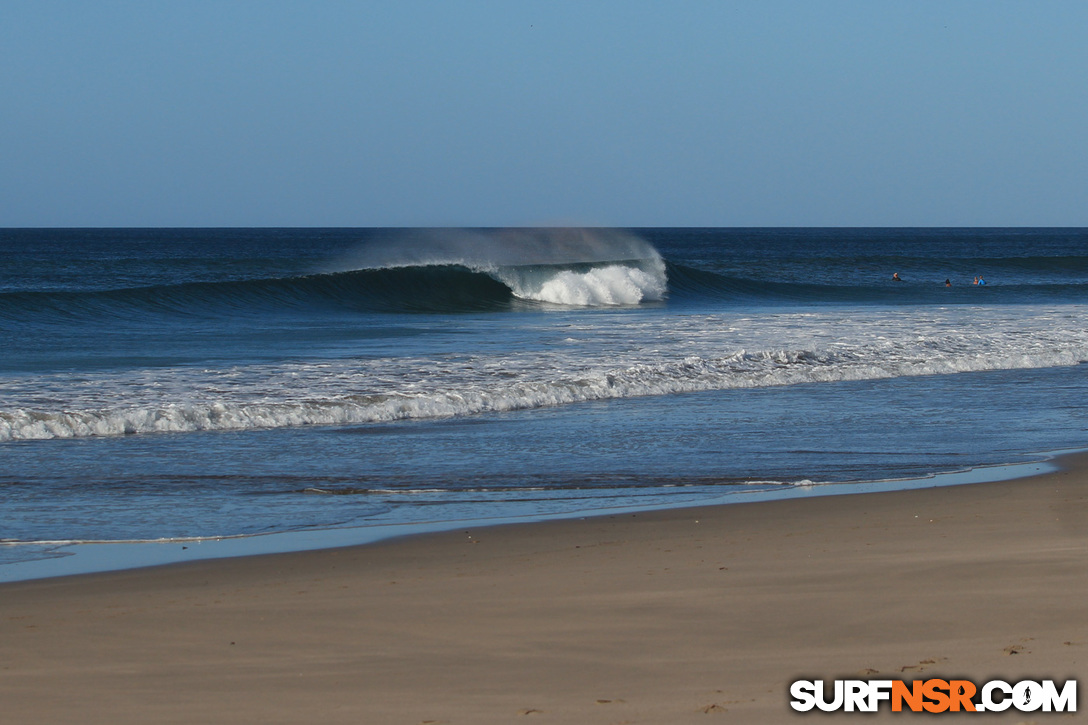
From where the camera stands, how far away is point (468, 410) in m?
10.2

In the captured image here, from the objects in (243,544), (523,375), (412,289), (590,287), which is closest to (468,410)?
(523,375)

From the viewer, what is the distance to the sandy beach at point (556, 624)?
3.23m

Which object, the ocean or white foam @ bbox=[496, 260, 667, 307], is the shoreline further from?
white foam @ bbox=[496, 260, 667, 307]

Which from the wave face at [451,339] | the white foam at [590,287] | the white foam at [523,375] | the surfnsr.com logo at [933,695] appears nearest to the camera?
the surfnsr.com logo at [933,695]

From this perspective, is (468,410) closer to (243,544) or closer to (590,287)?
(243,544)

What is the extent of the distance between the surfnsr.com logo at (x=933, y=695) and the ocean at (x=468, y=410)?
302cm

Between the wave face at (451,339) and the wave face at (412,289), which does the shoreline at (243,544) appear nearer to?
the wave face at (451,339)

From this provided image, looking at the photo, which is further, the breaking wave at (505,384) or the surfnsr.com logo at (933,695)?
the breaking wave at (505,384)

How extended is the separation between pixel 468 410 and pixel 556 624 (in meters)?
6.27

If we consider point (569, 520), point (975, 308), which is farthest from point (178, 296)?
point (569, 520)

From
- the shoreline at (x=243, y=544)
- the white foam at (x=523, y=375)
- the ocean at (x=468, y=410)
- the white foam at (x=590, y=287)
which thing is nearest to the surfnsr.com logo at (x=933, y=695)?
the shoreline at (x=243, y=544)

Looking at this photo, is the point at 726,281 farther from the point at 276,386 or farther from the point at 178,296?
the point at 276,386

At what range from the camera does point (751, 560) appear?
4.88 meters

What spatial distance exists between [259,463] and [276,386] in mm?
3466
